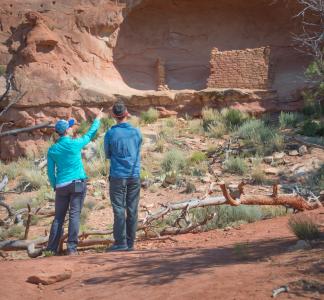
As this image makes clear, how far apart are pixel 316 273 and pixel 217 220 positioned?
4.12m

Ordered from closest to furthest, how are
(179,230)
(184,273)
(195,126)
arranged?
(184,273) → (179,230) → (195,126)

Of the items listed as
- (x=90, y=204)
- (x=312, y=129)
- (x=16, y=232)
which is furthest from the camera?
(x=312, y=129)

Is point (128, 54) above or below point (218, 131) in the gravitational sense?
above

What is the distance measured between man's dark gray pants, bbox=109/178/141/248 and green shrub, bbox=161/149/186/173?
5.81 metres

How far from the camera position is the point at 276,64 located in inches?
711

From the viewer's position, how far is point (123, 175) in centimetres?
579

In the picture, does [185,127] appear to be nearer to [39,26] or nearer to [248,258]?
[39,26]

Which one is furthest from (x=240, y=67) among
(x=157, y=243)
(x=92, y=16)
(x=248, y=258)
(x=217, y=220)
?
(x=248, y=258)

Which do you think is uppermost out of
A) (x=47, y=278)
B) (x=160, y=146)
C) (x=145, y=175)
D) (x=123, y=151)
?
(x=160, y=146)

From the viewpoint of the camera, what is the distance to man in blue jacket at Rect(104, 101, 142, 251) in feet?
19.0

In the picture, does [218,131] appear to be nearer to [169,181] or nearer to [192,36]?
[169,181]

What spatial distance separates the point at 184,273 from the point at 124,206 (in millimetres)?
1852

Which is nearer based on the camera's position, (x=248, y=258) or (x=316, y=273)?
(x=316, y=273)

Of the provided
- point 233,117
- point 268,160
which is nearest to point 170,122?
point 233,117
